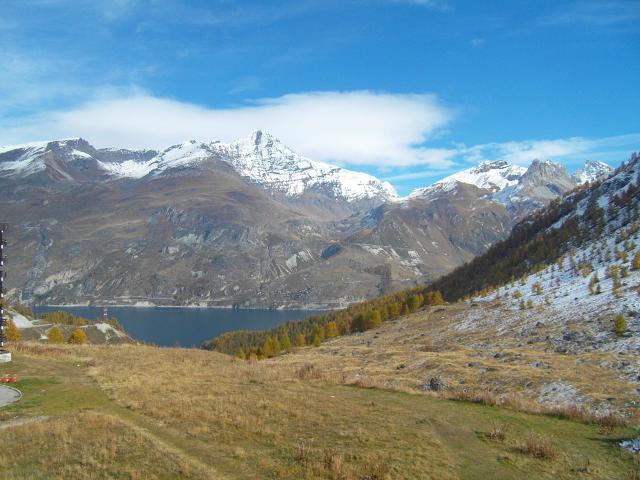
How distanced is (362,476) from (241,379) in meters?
21.6

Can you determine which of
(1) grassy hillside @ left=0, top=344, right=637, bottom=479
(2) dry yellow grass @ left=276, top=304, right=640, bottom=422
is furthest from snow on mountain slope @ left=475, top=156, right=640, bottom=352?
(1) grassy hillside @ left=0, top=344, right=637, bottom=479

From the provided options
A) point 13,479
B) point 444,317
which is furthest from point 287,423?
point 444,317

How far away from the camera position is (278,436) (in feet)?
70.2

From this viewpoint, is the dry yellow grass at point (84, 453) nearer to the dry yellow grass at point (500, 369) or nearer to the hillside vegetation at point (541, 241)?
the dry yellow grass at point (500, 369)

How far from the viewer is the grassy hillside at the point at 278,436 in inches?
704

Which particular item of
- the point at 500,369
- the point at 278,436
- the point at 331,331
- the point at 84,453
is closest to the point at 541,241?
the point at 331,331

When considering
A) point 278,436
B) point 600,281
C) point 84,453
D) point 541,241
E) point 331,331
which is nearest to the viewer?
point 84,453

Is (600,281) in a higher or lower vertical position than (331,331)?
higher

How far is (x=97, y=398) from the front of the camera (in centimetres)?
2931

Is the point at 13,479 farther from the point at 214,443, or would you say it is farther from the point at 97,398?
the point at 97,398

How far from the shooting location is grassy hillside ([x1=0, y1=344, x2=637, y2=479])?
704 inches

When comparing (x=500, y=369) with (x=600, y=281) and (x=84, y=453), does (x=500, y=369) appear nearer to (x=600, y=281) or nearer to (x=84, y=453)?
(x=84, y=453)

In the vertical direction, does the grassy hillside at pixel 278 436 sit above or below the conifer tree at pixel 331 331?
above

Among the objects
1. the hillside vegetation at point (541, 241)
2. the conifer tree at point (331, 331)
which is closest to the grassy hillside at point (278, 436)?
the hillside vegetation at point (541, 241)
